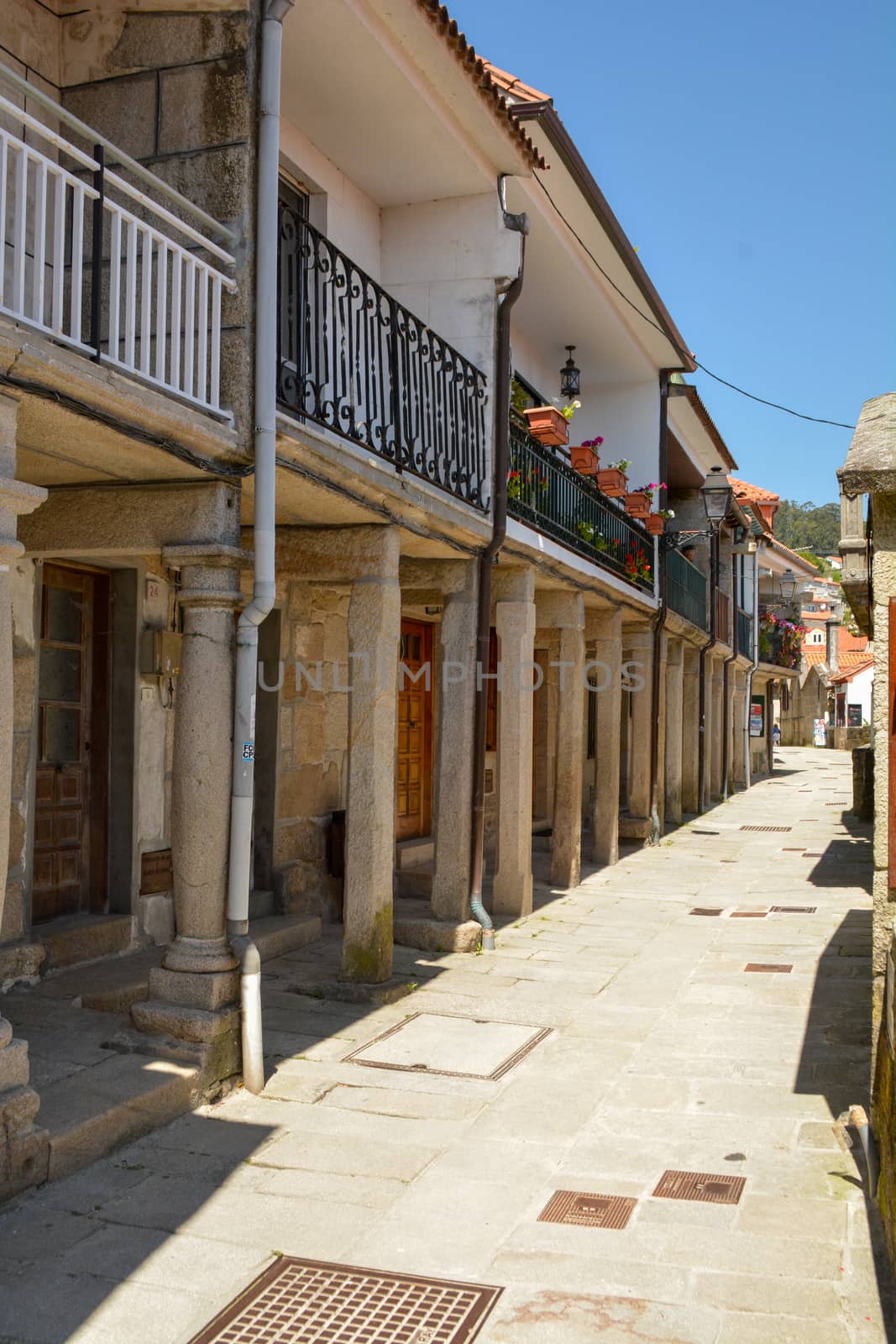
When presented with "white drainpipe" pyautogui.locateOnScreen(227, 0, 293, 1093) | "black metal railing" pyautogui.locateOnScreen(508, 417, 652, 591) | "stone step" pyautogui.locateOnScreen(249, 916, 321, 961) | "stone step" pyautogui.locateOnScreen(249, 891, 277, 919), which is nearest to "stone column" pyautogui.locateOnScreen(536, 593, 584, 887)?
"black metal railing" pyautogui.locateOnScreen(508, 417, 652, 591)

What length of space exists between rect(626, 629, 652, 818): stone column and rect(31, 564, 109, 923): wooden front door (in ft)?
30.5

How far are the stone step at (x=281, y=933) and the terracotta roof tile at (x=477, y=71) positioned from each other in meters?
5.67

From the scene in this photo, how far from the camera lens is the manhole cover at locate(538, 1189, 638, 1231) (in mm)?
4391

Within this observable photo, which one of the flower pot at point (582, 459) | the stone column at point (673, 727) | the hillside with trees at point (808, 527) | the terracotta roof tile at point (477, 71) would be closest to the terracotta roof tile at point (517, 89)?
the terracotta roof tile at point (477, 71)

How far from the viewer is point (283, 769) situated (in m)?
9.39

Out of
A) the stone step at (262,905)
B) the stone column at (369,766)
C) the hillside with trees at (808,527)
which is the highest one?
the hillside with trees at (808,527)

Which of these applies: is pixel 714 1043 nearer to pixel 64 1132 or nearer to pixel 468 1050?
pixel 468 1050

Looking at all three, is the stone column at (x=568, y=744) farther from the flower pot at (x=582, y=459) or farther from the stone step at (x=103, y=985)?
the stone step at (x=103, y=985)

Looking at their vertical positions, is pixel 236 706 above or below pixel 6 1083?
above

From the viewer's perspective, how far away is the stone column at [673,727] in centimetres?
1855

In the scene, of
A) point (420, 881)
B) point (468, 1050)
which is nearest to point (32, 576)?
point (468, 1050)

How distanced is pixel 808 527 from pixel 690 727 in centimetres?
9731

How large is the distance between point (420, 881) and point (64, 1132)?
656 centimetres

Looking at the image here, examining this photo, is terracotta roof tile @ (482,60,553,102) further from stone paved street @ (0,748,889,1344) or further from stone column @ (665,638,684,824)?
stone column @ (665,638,684,824)
